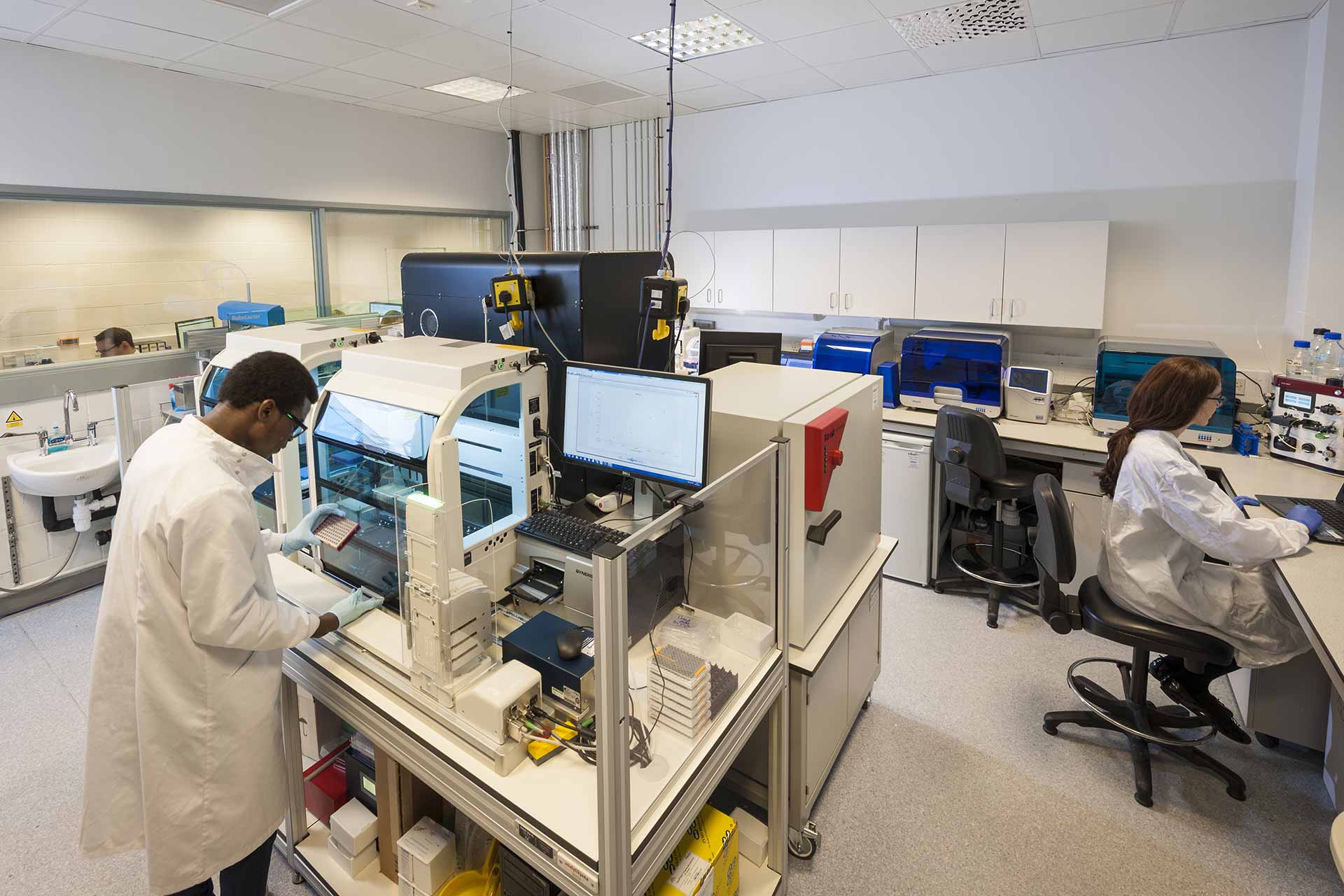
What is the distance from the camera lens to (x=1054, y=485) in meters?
2.26

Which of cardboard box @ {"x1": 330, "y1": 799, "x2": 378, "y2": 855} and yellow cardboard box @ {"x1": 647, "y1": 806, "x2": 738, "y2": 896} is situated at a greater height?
yellow cardboard box @ {"x1": 647, "y1": 806, "x2": 738, "y2": 896}

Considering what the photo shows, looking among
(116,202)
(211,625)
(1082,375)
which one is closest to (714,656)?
(211,625)

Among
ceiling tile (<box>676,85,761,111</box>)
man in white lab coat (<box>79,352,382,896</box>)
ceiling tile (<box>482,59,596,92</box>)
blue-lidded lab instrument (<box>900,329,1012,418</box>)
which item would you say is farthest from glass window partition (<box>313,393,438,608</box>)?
ceiling tile (<box>676,85,761,111</box>)

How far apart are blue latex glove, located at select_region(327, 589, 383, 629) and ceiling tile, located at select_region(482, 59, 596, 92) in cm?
302

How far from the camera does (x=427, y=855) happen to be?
1.61 m

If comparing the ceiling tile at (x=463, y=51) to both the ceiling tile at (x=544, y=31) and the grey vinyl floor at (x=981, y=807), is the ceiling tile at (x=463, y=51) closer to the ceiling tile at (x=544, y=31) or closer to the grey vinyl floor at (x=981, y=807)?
the ceiling tile at (x=544, y=31)

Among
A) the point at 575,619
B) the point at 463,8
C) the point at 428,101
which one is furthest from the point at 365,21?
the point at 575,619

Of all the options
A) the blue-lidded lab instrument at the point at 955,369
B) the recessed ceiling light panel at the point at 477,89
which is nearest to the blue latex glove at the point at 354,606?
the blue-lidded lab instrument at the point at 955,369

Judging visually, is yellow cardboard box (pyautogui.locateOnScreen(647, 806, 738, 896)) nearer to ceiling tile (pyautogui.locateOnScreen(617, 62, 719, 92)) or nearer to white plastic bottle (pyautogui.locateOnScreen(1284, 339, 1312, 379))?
white plastic bottle (pyautogui.locateOnScreen(1284, 339, 1312, 379))

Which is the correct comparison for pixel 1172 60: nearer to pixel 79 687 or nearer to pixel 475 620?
pixel 475 620

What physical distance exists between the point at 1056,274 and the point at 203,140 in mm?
4584

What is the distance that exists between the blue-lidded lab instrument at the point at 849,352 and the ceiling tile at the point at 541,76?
6.57 ft

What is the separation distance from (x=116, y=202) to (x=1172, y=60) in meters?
5.34

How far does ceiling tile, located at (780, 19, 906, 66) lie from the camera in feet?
10.5
